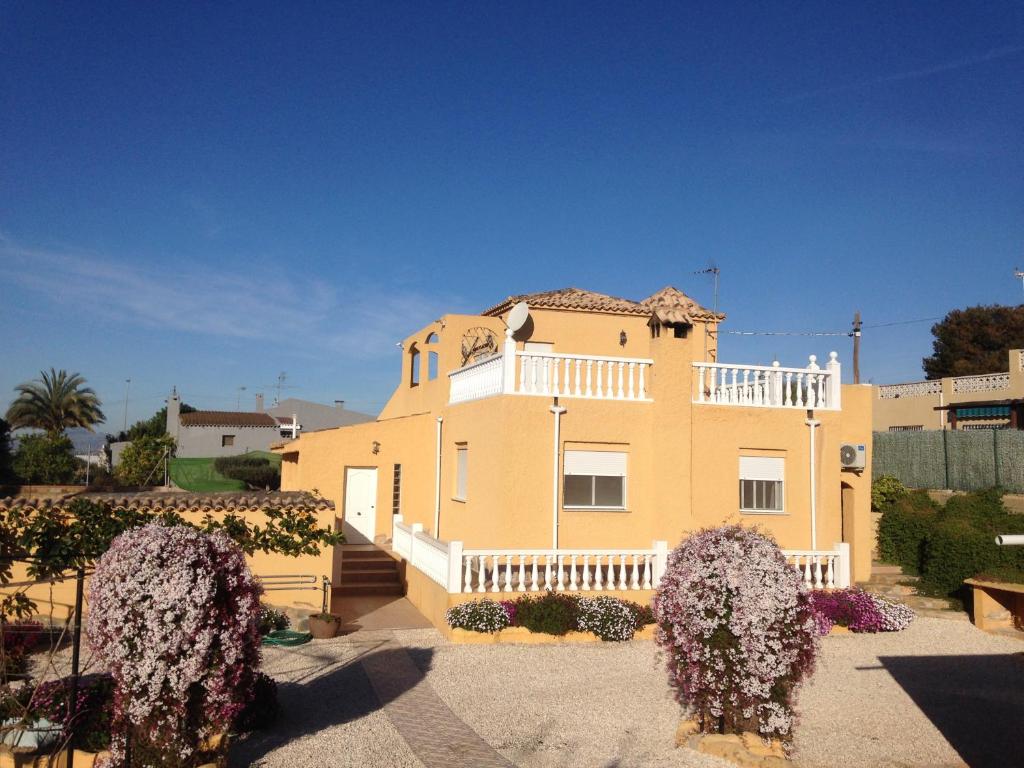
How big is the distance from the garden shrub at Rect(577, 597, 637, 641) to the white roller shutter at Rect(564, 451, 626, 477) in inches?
114

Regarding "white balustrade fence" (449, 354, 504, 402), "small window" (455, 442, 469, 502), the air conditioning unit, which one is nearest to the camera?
"white balustrade fence" (449, 354, 504, 402)

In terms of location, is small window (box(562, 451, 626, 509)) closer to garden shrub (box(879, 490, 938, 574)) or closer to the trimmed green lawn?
garden shrub (box(879, 490, 938, 574))

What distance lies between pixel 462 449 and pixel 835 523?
7759mm

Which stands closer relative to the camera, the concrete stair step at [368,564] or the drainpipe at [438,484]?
the concrete stair step at [368,564]

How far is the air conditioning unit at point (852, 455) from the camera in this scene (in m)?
16.8

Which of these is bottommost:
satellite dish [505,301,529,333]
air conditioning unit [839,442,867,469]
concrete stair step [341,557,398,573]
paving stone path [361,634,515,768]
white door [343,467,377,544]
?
paving stone path [361,634,515,768]

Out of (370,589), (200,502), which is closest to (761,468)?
(370,589)

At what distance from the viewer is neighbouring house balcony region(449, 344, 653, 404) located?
1505cm

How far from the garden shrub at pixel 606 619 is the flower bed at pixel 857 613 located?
3.34 metres

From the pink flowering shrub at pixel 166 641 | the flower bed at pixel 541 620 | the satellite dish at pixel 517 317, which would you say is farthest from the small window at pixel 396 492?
the pink flowering shrub at pixel 166 641

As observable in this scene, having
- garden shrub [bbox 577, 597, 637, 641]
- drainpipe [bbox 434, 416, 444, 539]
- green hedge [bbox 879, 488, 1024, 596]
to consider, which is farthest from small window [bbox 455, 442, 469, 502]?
green hedge [bbox 879, 488, 1024, 596]

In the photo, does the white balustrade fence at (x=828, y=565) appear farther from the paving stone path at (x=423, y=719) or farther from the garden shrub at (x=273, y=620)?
the garden shrub at (x=273, y=620)

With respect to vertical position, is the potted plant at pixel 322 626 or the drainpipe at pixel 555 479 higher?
the drainpipe at pixel 555 479

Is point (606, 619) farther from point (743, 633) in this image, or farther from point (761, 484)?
point (743, 633)
